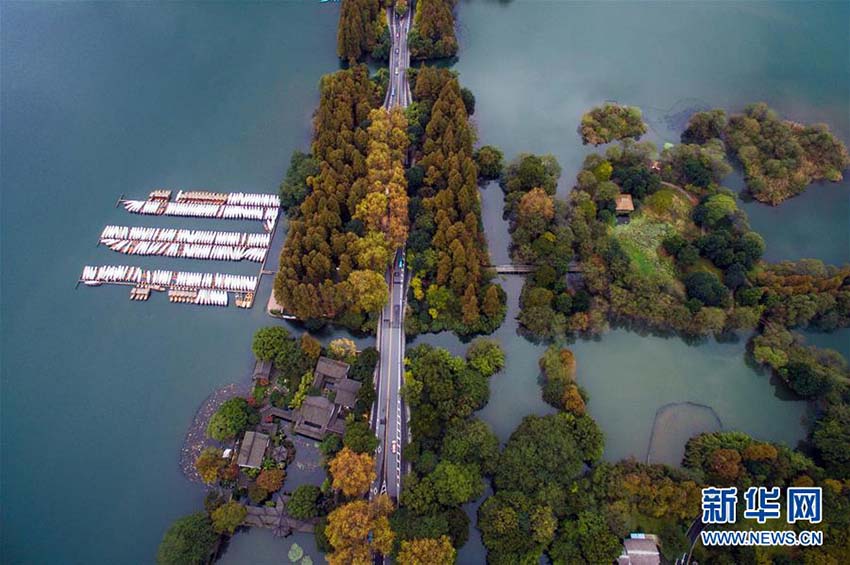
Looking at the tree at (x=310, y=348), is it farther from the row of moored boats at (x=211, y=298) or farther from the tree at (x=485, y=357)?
the tree at (x=485, y=357)

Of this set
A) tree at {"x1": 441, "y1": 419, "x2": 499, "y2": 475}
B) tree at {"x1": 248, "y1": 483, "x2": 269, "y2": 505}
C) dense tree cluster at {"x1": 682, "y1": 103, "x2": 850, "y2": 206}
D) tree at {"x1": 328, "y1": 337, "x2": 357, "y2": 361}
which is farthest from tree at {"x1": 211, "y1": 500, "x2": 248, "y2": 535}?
dense tree cluster at {"x1": 682, "y1": 103, "x2": 850, "y2": 206}

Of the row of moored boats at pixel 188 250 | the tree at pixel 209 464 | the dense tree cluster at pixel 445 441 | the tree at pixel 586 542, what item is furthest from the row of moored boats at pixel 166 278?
the tree at pixel 586 542

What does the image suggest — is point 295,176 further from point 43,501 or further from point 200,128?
point 43,501

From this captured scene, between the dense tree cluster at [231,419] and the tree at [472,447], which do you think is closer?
the tree at [472,447]

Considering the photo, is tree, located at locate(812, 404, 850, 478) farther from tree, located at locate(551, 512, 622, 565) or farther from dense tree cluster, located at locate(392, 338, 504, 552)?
dense tree cluster, located at locate(392, 338, 504, 552)

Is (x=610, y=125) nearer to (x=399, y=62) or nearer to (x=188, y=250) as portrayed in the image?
(x=399, y=62)

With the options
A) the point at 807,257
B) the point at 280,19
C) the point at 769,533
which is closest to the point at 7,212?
the point at 280,19
